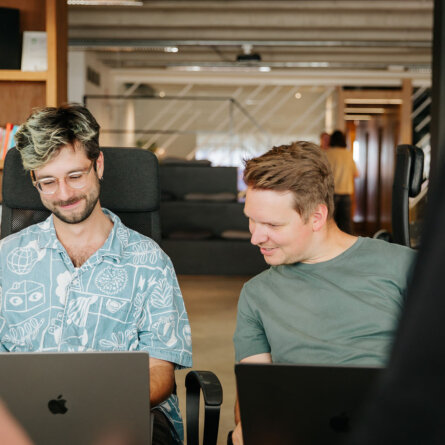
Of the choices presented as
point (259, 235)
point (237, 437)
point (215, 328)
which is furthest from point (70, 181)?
point (215, 328)

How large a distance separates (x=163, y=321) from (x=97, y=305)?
176 mm

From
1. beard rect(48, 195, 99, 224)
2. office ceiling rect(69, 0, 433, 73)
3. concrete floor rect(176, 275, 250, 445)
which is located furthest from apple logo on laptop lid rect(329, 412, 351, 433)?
office ceiling rect(69, 0, 433, 73)

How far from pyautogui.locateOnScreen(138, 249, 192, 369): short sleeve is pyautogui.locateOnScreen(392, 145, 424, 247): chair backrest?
179cm

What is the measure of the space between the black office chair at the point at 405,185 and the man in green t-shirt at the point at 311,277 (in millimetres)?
1664

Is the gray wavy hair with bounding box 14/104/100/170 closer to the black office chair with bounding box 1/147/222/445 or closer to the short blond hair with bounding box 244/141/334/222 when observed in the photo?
the black office chair with bounding box 1/147/222/445

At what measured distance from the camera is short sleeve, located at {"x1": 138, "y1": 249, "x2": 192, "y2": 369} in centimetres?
158

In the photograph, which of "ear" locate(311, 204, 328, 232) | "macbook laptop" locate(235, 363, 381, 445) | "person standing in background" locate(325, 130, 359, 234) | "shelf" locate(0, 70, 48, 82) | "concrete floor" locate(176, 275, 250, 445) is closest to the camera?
"macbook laptop" locate(235, 363, 381, 445)

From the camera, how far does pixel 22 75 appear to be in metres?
3.49

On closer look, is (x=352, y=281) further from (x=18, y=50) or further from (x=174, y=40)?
(x=174, y=40)

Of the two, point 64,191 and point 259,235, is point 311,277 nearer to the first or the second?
point 259,235

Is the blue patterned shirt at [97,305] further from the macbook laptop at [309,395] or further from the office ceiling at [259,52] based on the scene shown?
the office ceiling at [259,52]

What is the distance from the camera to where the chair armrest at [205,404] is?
1413 millimetres

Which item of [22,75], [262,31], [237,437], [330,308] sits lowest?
[237,437]

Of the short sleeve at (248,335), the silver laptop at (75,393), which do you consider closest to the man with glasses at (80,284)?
the short sleeve at (248,335)
